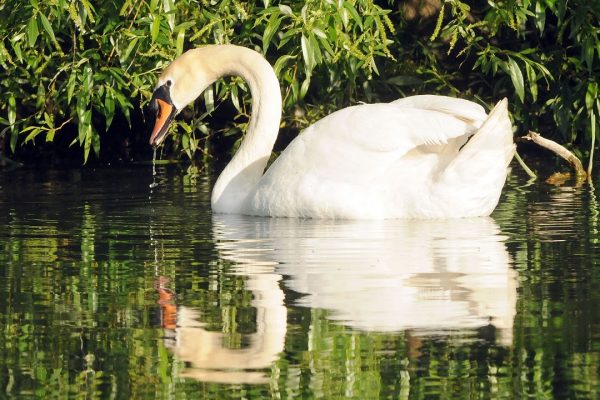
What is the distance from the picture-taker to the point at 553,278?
21.9 ft

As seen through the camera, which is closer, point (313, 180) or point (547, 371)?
point (547, 371)

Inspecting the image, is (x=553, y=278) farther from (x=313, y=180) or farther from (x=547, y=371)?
(x=313, y=180)

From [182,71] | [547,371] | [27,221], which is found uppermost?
[182,71]

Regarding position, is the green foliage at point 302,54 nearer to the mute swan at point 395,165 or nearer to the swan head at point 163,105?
the swan head at point 163,105

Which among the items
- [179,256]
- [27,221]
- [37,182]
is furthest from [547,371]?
[37,182]

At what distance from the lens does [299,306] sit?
6082 mm

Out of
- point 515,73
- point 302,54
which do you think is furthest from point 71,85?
point 515,73

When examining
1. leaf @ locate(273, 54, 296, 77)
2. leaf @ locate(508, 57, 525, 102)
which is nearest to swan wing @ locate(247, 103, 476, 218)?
leaf @ locate(273, 54, 296, 77)

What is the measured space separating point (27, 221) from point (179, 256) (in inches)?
70.3

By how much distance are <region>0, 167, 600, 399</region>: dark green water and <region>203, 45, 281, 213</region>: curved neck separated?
2.27 feet

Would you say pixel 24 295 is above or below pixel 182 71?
below

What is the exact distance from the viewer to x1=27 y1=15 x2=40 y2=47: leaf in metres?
9.75

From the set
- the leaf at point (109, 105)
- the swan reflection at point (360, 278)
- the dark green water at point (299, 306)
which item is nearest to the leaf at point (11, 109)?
the leaf at point (109, 105)

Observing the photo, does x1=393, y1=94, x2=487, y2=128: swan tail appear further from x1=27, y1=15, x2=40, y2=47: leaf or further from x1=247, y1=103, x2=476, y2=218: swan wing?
x1=27, y1=15, x2=40, y2=47: leaf
